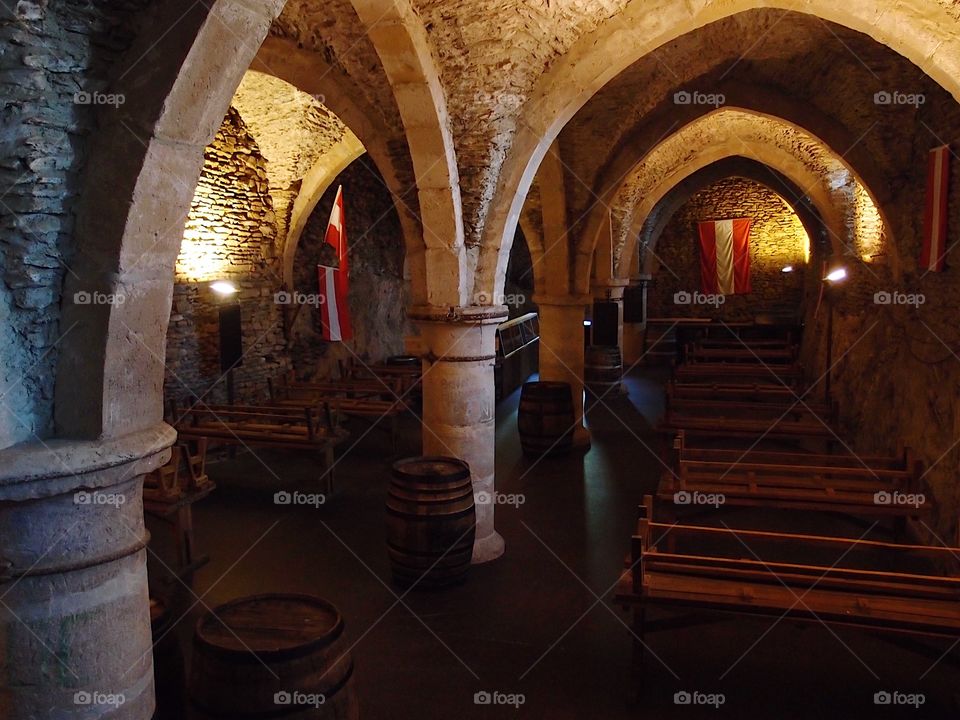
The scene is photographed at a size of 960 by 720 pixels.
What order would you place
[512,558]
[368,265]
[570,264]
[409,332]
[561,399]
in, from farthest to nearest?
[409,332], [368,265], [570,264], [561,399], [512,558]

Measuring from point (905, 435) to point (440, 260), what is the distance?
489 centimetres

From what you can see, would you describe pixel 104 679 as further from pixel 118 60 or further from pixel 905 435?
pixel 905 435

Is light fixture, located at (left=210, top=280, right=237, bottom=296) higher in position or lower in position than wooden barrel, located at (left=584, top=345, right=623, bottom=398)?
higher

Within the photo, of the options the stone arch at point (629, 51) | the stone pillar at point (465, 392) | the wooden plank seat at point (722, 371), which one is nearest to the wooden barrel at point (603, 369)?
the wooden plank seat at point (722, 371)

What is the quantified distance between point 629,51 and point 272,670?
4.57m

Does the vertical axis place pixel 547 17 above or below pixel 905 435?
above

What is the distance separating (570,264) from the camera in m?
9.27

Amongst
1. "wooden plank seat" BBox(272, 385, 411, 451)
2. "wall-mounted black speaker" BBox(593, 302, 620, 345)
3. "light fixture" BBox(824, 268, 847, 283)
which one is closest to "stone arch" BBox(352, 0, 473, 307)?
"wooden plank seat" BBox(272, 385, 411, 451)

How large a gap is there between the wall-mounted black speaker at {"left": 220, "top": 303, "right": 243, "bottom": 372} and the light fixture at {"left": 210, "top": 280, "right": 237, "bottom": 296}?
19 centimetres

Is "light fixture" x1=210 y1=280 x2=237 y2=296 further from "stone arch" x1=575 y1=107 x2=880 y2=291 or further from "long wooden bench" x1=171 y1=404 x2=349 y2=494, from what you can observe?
"stone arch" x1=575 y1=107 x2=880 y2=291

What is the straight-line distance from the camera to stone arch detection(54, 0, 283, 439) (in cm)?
207

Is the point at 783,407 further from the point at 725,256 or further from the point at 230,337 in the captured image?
the point at 725,256

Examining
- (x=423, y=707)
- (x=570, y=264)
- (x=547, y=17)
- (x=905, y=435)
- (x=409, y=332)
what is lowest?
(x=423, y=707)

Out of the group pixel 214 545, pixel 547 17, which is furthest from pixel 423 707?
pixel 547 17
